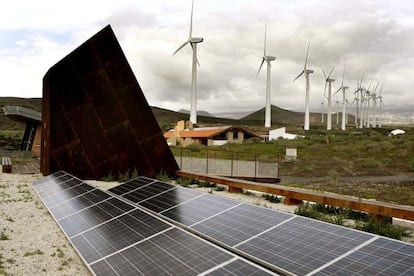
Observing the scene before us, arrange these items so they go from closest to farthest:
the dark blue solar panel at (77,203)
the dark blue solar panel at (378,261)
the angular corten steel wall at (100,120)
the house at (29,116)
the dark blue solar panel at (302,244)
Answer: the dark blue solar panel at (378,261), the dark blue solar panel at (302,244), the dark blue solar panel at (77,203), the angular corten steel wall at (100,120), the house at (29,116)

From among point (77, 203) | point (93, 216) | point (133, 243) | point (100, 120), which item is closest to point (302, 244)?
point (133, 243)

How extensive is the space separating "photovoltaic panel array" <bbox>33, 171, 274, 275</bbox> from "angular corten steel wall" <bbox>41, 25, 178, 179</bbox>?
6404 millimetres

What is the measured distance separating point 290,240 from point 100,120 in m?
12.7

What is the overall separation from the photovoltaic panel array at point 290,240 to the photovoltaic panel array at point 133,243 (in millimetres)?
460

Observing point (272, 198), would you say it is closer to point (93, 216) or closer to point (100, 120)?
point (93, 216)

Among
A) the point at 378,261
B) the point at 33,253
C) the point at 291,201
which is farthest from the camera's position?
the point at 291,201

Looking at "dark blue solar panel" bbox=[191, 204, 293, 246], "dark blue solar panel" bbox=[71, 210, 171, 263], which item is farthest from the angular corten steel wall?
"dark blue solar panel" bbox=[191, 204, 293, 246]

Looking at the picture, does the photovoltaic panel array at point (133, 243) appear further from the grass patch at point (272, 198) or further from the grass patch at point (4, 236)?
the grass patch at point (272, 198)

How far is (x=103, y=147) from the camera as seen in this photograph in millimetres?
17109

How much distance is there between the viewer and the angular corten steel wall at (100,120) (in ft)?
54.4

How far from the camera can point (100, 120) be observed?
16922 mm

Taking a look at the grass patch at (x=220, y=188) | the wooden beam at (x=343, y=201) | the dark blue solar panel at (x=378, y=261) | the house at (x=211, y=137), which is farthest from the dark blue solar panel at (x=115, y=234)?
the house at (x=211, y=137)

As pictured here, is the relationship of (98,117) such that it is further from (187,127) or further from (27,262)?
(187,127)

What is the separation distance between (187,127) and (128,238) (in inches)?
2790
